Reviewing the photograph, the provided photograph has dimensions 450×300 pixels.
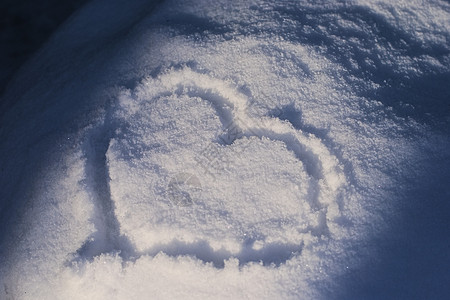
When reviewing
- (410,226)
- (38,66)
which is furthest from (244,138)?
(38,66)

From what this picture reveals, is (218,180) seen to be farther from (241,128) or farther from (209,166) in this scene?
(241,128)

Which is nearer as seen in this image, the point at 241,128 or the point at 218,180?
the point at 218,180

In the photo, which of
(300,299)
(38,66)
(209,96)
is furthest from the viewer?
(38,66)

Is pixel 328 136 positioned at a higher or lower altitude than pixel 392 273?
higher

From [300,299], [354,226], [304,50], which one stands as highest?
[304,50]

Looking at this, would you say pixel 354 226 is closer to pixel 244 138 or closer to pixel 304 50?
pixel 244 138

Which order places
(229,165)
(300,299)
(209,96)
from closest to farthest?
1. (300,299)
2. (229,165)
3. (209,96)

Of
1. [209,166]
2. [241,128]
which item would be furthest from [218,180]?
[241,128]

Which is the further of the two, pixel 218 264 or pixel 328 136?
pixel 328 136
